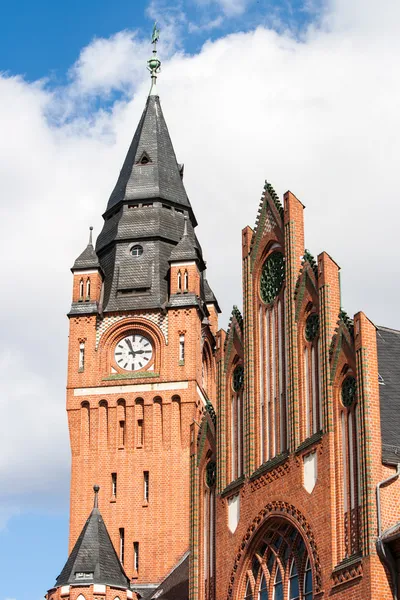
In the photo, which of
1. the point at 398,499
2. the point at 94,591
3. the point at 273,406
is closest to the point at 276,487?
the point at 273,406

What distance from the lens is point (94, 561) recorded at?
4734cm

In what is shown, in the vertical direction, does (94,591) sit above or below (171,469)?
below

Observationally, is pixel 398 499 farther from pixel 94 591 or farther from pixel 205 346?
pixel 205 346

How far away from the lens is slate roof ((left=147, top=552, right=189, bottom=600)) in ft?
168

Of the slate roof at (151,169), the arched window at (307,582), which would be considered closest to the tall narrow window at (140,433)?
the slate roof at (151,169)

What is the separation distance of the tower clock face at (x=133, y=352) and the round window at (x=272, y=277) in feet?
74.9

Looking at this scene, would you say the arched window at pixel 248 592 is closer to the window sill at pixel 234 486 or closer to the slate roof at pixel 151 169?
the window sill at pixel 234 486

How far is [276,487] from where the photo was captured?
35.9 m

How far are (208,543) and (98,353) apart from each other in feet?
77.4

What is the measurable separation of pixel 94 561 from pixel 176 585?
7022 millimetres

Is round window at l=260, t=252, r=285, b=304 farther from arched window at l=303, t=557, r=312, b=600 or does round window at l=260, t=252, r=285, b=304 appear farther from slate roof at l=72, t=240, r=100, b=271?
slate roof at l=72, t=240, r=100, b=271

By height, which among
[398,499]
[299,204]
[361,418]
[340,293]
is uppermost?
[299,204]

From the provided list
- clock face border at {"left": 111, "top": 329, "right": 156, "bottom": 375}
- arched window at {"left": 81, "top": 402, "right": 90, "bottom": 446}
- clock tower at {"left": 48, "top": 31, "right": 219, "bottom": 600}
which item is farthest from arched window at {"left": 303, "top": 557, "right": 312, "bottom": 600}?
clock face border at {"left": 111, "top": 329, "right": 156, "bottom": 375}

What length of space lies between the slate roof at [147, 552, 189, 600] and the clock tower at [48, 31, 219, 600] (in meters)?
0.49
